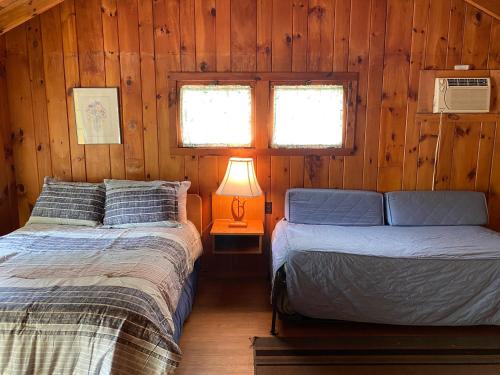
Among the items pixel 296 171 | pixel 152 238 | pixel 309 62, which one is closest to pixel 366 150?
pixel 296 171

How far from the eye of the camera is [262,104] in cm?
303

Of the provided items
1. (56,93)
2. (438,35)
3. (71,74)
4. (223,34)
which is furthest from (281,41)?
(56,93)

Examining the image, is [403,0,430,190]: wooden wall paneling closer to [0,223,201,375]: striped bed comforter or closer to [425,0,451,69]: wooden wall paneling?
[425,0,451,69]: wooden wall paneling

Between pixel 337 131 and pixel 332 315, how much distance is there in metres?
1.53

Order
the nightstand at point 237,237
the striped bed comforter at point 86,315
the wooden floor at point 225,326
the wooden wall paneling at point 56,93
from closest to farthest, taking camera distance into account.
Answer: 1. the striped bed comforter at point 86,315
2. the wooden floor at point 225,326
3. the nightstand at point 237,237
4. the wooden wall paneling at point 56,93

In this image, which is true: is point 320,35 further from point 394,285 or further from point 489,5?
point 394,285

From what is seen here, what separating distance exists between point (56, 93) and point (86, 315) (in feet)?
7.45

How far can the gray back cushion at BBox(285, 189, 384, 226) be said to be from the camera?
2.95 metres

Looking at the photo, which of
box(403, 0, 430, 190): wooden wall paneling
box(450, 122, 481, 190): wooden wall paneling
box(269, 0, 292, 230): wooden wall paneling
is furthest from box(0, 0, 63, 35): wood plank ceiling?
box(450, 122, 481, 190): wooden wall paneling

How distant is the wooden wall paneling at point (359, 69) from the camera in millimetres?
2934

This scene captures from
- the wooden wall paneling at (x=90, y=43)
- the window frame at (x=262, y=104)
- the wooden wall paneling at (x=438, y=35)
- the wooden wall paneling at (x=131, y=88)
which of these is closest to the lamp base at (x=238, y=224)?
the window frame at (x=262, y=104)

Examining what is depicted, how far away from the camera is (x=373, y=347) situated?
2188mm

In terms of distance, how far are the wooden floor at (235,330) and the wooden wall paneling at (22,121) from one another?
177 centimetres

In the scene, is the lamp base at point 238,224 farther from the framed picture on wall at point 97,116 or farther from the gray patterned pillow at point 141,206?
the framed picture on wall at point 97,116
